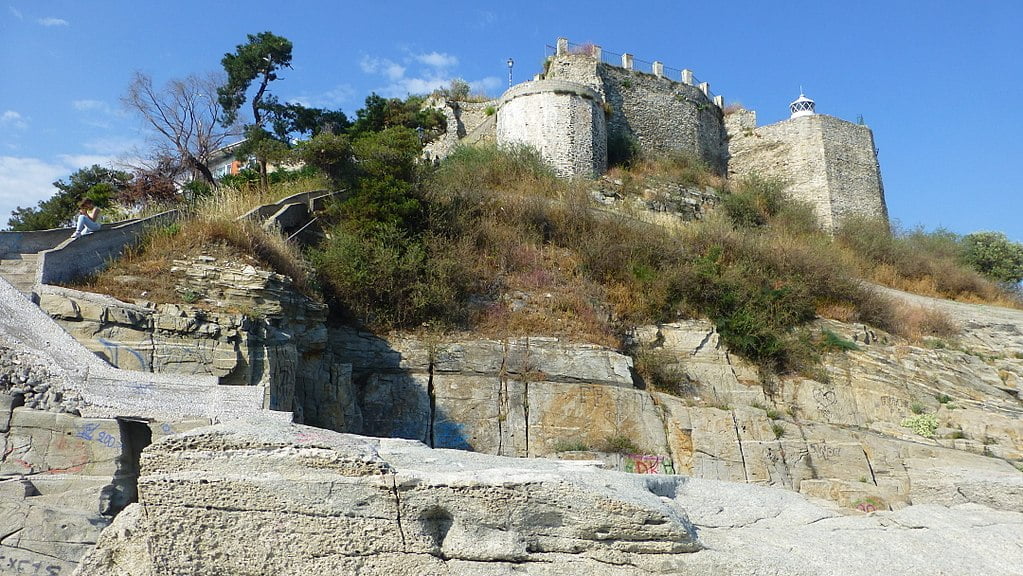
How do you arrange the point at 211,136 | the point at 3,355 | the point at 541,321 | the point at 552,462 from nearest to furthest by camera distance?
1. the point at 552,462
2. the point at 3,355
3. the point at 541,321
4. the point at 211,136

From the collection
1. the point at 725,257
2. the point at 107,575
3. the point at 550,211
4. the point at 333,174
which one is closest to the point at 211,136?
the point at 333,174

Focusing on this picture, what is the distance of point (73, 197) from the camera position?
19.6 meters

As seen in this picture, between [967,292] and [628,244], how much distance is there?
1228cm

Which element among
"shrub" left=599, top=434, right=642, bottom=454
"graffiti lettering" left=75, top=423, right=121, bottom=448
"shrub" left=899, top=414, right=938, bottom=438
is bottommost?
"shrub" left=599, top=434, right=642, bottom=454

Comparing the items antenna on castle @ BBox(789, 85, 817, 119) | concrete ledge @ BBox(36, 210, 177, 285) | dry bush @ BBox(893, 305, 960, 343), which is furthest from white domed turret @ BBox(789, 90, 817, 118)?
concrete ledge @ BBox(36, 210, 177, 285)

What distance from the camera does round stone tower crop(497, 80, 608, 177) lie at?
877 inches

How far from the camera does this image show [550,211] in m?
15.8

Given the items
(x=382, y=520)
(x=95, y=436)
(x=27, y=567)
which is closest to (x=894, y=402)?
(x=382, y=520)

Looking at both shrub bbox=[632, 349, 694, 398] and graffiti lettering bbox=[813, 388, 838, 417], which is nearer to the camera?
shrub bbox=[632, 349, 694, 398]

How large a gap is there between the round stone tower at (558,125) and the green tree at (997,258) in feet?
40.3

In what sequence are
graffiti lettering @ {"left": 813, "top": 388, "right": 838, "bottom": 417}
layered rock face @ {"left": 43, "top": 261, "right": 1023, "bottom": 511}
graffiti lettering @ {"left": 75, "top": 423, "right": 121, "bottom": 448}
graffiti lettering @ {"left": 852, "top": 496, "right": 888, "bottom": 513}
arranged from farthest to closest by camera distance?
graffiti lettering @ {"left": 813, "top": 388, "right": 838, "bottom": 417}
layered rock face @ {"left": 43, "top": 261, "right": 1023, "bottom": 511}
graffiti lettering @ {"left": 852, "top": 496, "right": 888, "bottom": 513}
graffiti lettering @ {"left": 75, "top": 423, "right": 121, "bottom": 448}

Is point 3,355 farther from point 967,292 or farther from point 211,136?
point 967,292

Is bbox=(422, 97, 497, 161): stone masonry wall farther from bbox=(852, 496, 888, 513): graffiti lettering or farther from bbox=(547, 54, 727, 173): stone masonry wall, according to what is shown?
bbox=(852, 496, 888, 513): graffiti lettering

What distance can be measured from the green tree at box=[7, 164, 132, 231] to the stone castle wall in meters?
Answer: 21.3
